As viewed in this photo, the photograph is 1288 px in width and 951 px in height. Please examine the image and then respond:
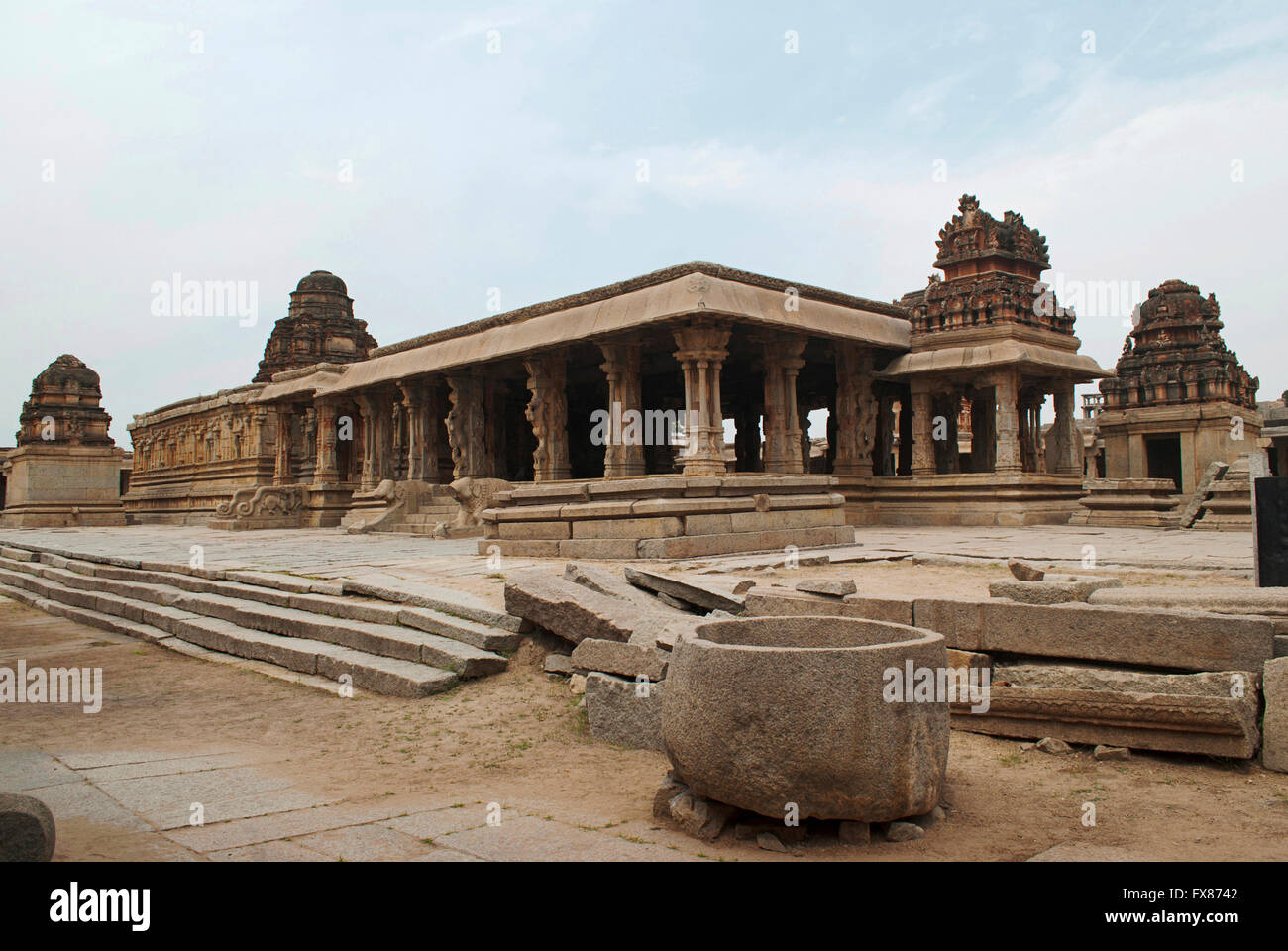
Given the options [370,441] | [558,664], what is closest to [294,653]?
[558,664]

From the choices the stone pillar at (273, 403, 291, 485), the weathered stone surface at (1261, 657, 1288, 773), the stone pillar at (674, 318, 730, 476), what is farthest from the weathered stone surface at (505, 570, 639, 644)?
the stone pillar at (273, 403, 291, 485)

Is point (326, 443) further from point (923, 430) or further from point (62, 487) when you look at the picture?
point (923, 430)

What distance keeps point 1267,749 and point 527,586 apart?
A: 4.21 meters

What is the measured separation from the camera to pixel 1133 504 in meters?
15.8

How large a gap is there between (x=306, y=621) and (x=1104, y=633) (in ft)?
19.4

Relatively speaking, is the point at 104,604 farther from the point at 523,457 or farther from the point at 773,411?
the point at 523,457

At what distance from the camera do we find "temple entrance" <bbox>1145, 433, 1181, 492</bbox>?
27.2 m

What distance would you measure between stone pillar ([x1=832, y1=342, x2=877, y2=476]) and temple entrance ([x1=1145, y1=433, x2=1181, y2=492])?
13.4 m

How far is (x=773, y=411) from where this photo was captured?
16359mm

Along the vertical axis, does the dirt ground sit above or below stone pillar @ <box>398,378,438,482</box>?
below

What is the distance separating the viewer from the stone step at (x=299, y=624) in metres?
6.42

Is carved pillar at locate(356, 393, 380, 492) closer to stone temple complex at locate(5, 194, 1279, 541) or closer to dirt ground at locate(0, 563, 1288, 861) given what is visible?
stone temple complex at locate(5, 194, 1279, 541)

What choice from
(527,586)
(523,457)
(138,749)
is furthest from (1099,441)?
(138,749)

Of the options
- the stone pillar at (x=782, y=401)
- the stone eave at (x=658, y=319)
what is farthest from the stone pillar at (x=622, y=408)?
the stone pillar at (x=782, y=401)
